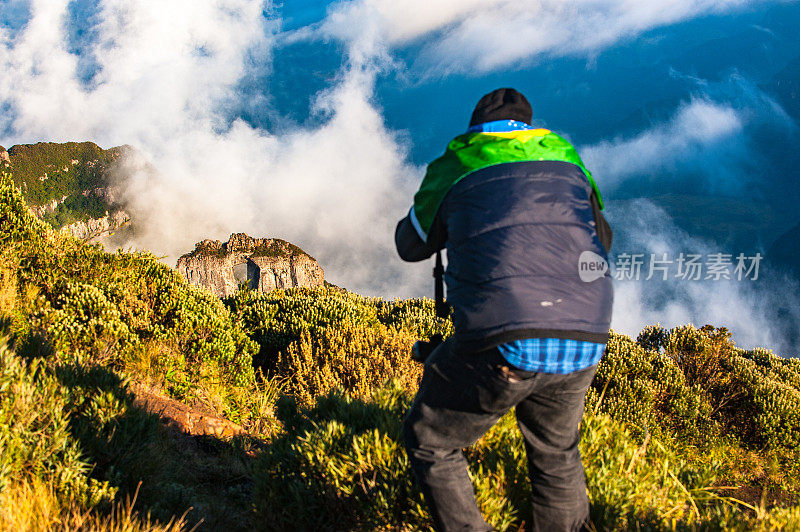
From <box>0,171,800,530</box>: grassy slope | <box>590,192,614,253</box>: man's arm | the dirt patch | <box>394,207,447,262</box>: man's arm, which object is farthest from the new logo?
the dirt patch

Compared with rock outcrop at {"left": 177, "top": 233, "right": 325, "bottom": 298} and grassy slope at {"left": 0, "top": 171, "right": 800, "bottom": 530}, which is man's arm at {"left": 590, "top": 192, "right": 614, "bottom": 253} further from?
rock outcrop at {"left": 177, "top": 233, "right": 325, "bottom": 298}

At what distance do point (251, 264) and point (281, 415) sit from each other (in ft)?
468

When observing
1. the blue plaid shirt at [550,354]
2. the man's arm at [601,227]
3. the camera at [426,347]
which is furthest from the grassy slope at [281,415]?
the man's arm at [601,227]

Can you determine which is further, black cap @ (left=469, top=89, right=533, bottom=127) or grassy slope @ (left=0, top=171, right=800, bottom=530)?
grassy slope @ (left=0, top=171, right=800, bottom=530)

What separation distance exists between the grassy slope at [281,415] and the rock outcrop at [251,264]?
126368 millimetres

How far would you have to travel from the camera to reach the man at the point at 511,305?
204cm

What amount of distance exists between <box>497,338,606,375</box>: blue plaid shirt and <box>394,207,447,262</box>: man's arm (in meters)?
0.63

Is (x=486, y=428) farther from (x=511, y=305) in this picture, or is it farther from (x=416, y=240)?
(x=416, y=240)

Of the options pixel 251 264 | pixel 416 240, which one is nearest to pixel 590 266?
pixel 416 240

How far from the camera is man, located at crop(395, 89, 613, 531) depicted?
6.69 ft

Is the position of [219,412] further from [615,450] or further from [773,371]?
[773,371]

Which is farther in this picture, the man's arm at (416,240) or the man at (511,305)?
the man's arm at (416,240)

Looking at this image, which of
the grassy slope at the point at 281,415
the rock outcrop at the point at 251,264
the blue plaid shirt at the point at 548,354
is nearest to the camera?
the blue plaid shirt at the point at 548,354

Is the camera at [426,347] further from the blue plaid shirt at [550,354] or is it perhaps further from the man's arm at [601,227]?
the man's arm at [601,227]
